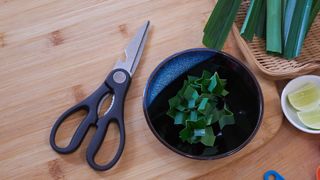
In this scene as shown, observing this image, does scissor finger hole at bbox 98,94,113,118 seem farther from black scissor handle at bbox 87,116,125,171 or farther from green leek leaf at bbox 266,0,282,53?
green leek leaf at bbox 266,0,282,53

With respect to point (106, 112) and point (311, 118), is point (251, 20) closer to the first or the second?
point (311, 118)

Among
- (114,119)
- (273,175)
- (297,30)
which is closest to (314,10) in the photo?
(297,30)

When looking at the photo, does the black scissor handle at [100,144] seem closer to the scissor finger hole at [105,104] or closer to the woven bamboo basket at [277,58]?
the scissor finger hole at [105,104]

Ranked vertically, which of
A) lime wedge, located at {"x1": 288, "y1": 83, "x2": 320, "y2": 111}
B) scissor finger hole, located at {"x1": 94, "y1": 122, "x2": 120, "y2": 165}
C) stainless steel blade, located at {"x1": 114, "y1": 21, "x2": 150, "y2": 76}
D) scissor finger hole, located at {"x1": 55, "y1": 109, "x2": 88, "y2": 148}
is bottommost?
scissor finger hole, located at {"x1": 94, "y1": 122, "x2": 120, "y2": 165}

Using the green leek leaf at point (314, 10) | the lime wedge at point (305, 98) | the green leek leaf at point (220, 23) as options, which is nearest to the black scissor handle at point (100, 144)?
the green leek leaf at point (220, 23)

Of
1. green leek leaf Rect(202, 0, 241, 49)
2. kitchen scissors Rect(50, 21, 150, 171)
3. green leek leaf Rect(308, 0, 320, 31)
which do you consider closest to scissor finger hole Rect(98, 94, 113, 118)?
kitchen scissors Rect(50, 21, 150, 171)
